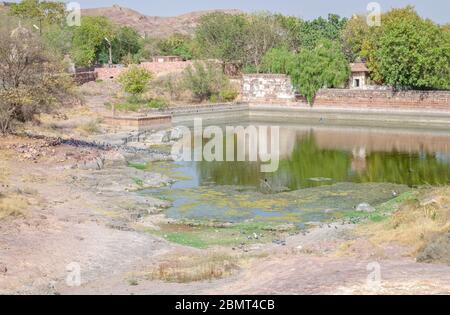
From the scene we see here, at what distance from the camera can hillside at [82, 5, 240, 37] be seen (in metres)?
161

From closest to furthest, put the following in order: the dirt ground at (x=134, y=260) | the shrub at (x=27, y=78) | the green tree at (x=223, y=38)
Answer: the dirt ground at (x=134, y=260)
the shrub at (x=27, y=78)
the green tree at (x=223, y=38)

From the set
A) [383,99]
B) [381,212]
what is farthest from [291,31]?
[381,212]

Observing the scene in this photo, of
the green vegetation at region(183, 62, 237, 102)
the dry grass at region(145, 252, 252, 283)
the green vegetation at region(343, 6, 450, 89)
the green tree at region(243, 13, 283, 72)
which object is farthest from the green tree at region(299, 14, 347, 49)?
the dry grass at region(145, 252, 252, 283)

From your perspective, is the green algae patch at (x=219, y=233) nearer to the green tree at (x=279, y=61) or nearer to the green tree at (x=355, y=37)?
the green tree at (x=279, y=61)

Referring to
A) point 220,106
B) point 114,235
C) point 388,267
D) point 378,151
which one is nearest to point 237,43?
point 220,106

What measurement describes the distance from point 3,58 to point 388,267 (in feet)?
79.9

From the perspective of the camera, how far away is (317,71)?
6094cm

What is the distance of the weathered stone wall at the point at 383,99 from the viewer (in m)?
54.1

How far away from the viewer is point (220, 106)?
59312 millimetres

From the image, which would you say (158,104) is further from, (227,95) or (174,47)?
(174,47)

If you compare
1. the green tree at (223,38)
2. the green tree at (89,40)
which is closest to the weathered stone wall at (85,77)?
the green tree at (89,40)

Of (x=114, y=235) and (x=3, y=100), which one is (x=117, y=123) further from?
(x=114, y=235)

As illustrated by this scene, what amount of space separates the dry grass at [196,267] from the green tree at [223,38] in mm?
58628

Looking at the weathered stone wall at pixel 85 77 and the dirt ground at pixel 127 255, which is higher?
the weathered stone wall at pixel 85 77
